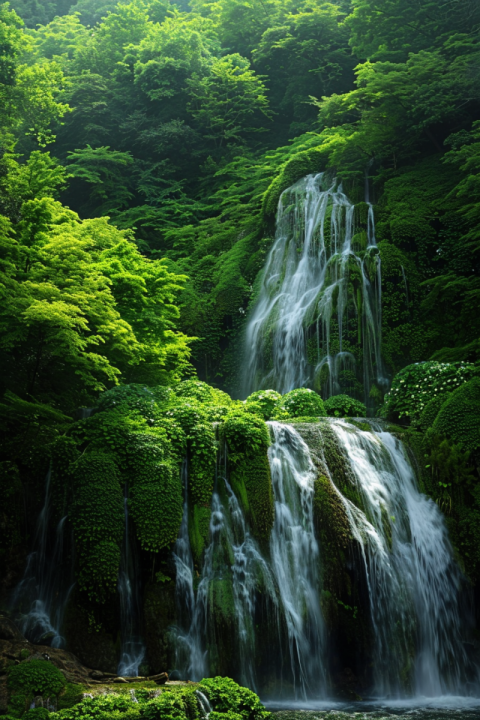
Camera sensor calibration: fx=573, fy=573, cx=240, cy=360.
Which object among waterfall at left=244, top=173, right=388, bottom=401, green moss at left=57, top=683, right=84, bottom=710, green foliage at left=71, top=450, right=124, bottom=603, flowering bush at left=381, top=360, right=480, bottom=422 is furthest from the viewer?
waterfall at left=244, top=173, right=388, bottom=401

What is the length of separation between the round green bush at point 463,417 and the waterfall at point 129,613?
5899 millimetres

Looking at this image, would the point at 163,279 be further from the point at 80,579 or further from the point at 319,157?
the point at 319,157

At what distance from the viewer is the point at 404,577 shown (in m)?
8.95

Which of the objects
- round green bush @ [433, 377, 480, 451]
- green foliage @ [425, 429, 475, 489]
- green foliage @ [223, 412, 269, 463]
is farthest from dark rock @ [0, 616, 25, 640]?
round green bush @ [433, 377, 480, 451]

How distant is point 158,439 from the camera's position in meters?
8.74

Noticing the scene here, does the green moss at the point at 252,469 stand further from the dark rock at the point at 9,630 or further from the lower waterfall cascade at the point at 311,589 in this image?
the dark rock at the point at 9,630

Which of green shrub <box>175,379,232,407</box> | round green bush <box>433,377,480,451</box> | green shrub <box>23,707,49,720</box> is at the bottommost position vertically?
green shrub <box>23,707,49,720</box>

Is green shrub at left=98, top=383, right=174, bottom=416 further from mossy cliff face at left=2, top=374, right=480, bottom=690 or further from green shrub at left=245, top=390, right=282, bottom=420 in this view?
green shrub at left=245, top=390, right=282, bottom=420

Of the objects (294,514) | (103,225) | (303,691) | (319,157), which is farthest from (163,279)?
(319,157)

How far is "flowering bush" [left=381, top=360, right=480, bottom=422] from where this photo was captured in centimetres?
1156

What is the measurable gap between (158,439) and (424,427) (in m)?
5.34

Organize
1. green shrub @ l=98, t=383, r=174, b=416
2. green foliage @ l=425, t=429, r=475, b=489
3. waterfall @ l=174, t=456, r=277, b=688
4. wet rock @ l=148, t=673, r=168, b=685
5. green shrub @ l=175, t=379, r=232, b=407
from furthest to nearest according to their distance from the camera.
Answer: green shrub @ l=175, t=379, r=232, b=407, green foliage @ l=425, t=429, r=475, b=489, green shrub @ l=98, t=383, r=174, b=416, waterfall @ l=174, t=456, r=277, b=688, wet rock @ l=148, t=673, r=168, b=685

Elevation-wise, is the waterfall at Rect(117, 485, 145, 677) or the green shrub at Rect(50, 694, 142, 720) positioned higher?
the waterfall at Rect(117, 485, 145, 677)

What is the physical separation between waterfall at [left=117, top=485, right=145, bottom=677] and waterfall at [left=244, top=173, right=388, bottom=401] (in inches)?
314
